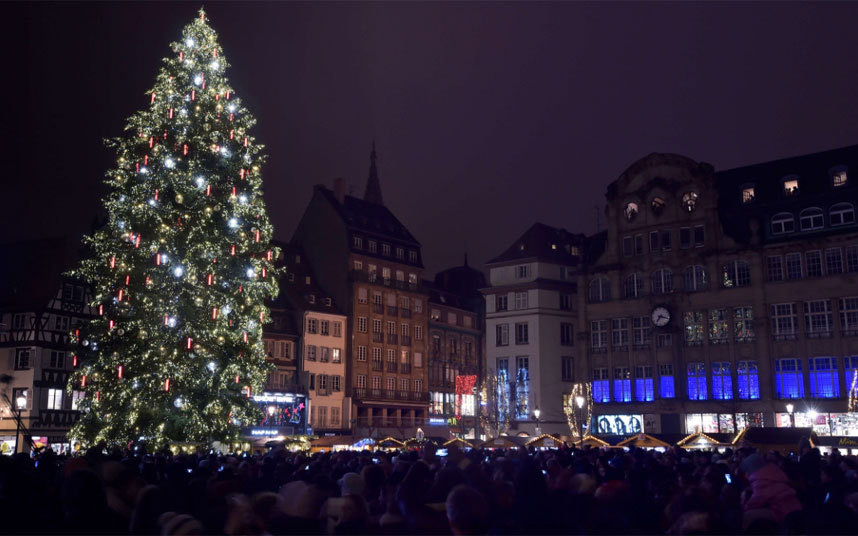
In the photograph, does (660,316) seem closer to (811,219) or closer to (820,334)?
(820,334)

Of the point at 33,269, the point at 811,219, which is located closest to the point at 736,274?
the point at 811,219

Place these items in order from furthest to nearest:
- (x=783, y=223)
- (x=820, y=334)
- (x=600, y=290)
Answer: (x=600, y=290) < (x=783, y=223) < (x=820, y=334)

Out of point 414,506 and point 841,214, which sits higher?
point 841,214

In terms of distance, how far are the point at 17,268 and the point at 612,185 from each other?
46.4 m

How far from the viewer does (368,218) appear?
289 feet

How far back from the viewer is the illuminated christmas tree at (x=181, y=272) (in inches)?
1070

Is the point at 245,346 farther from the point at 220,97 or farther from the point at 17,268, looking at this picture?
the point at 17,268

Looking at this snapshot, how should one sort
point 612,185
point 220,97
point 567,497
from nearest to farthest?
point 567,497, point 220,97, point 612,185

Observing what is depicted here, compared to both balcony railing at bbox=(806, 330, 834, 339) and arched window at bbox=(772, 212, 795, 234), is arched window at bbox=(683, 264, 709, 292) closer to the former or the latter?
arched window at bbox=(772, 212, 795, 234)

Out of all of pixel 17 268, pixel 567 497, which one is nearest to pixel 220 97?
pixel 567 497

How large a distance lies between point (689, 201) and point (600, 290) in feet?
33.4

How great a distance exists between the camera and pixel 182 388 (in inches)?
1084

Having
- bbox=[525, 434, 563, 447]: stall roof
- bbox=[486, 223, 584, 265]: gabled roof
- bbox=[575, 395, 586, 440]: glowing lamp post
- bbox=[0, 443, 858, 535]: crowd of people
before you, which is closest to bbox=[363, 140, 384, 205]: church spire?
bbox=[486, 223, 584, 265]: gabled roof

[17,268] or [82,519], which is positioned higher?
[17,268]
